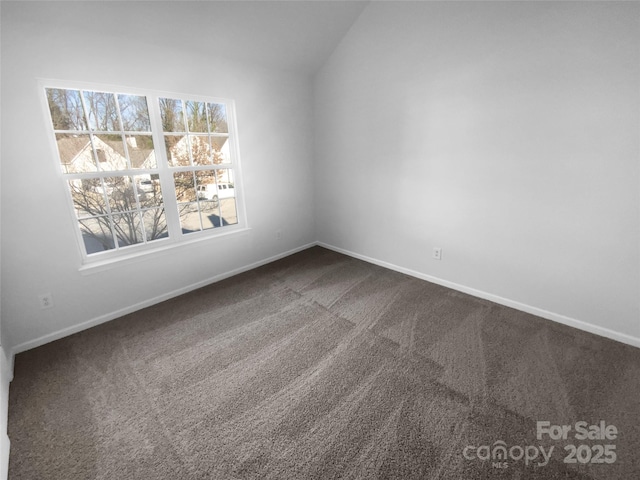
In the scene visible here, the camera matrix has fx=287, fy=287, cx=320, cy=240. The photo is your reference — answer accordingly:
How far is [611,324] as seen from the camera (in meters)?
2.15

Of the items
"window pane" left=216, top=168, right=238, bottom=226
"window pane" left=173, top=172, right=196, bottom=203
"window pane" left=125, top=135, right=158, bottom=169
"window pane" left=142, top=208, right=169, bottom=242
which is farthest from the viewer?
"window pane" left=216, top=168, right=238, bottom=226

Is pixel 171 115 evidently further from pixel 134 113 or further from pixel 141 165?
pixel 141 165

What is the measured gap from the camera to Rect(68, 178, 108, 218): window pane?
236 cm

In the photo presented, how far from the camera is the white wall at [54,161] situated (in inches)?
75.7

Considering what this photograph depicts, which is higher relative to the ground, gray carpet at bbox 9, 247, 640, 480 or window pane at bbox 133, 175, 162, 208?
window pane at bbox 133, 175, 162, 208

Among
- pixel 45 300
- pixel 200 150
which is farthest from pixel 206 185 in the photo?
pixel 45 300

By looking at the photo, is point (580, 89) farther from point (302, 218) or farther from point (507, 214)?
point (302, 218)

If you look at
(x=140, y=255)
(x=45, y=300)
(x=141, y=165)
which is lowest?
(x=45, y=300)

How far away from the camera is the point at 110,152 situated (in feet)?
7.92

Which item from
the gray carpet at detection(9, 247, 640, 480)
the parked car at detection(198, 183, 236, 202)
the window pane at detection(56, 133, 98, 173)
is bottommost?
the gray carpet at detection(9, 247, 640, 480)

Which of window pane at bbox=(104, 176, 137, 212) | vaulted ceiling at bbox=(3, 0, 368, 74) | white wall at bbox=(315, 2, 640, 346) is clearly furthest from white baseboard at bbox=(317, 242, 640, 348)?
window pane at bbox=(104, 176, 137, 212)

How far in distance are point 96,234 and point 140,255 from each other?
377mm

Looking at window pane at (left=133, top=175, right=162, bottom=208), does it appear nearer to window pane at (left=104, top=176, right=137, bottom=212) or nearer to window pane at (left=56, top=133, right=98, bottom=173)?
window pane at (left=104, top=176, right=137, bottom=212)

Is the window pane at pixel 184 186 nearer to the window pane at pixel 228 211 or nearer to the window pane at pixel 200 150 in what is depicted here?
the window pane at pixel 200 150
